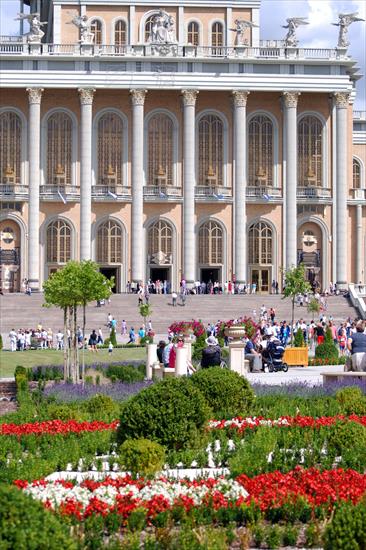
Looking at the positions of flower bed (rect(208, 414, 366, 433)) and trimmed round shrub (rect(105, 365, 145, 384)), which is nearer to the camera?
flower bed (rect(208, 414, 366, 433))

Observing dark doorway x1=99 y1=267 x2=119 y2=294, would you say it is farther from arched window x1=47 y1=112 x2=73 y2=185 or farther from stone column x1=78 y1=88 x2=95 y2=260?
arched window x1=47 y1=112 x2=73 y2=185

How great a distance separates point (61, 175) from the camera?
6228 cm

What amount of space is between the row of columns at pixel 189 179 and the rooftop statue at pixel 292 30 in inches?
116

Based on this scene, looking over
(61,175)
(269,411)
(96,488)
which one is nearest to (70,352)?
(269,411)

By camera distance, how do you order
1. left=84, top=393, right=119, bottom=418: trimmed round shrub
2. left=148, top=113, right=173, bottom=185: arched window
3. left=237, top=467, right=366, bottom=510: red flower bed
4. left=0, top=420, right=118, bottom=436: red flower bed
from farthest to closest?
left=148, top=113, right=173, bottom=185: arched window, left=84, top=393, right=119, bottom=418: trimmed round shrub, left=0, top=420, right=118, bottom=436: red flower bed, left=237, top=467, right=366, bottom=510: red flower bed

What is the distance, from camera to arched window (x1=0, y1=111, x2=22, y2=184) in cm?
6206

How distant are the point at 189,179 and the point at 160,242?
375 cm

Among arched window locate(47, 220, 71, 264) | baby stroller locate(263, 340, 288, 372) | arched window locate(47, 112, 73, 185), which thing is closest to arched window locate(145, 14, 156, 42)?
arched window locate(47, 112, 73, 185)

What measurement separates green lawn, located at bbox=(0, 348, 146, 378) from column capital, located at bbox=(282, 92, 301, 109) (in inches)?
973

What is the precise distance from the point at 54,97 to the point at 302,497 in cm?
A: 5325

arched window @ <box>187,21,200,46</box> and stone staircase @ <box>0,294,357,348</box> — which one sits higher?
arched window @ <box>187,21,200,46</box>

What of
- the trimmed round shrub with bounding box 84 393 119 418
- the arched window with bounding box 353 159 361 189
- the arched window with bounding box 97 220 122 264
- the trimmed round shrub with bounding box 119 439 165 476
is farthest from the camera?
the arched window with bounding box 353 159 361 189

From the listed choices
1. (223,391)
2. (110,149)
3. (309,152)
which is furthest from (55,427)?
(309,152)

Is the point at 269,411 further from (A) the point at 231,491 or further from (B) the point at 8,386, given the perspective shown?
(B) the point at 8,386
